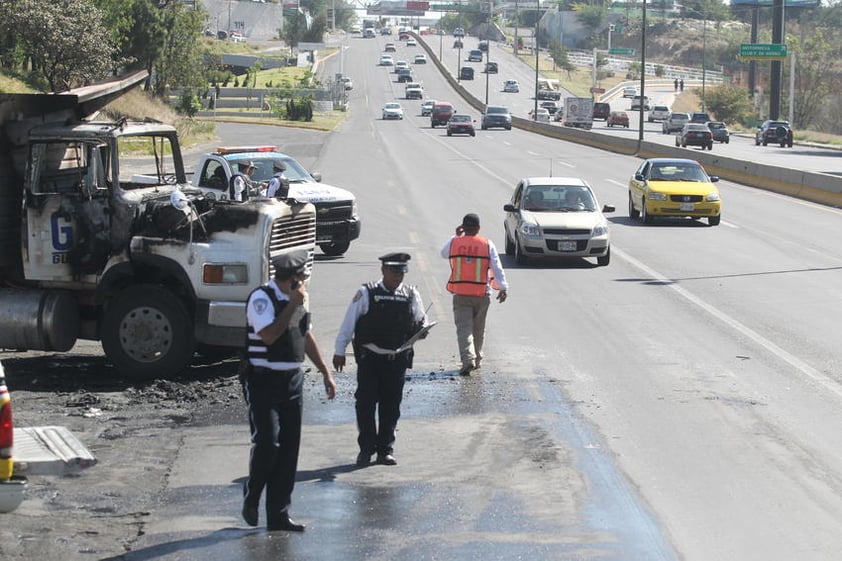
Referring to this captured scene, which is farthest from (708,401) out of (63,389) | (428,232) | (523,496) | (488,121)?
(488,121)

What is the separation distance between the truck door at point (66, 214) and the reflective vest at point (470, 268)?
359cm

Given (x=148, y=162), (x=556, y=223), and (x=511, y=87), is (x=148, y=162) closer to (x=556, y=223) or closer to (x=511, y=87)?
(x=556, y=223)

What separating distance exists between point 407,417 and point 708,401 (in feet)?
9.22

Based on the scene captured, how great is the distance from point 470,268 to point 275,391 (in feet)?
19.3

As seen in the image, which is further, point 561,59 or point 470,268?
point 561,59

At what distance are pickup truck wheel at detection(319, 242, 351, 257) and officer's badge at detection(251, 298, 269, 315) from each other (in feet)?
50.8

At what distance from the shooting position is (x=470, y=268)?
13.8 meters

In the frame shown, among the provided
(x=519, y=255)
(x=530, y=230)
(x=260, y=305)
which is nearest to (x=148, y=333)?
(x=260, y=305)

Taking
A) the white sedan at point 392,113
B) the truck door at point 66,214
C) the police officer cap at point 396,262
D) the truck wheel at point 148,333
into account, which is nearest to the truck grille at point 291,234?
the truck wheel at point 148,333

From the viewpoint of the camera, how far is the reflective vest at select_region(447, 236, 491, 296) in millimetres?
13734

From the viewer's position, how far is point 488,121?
299 feet

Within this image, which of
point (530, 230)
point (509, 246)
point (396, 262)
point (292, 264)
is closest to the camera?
point (292, 264)

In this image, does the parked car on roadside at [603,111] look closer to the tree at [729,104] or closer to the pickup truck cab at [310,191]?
the tree at [729,104]

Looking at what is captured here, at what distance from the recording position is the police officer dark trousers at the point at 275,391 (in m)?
8.11
